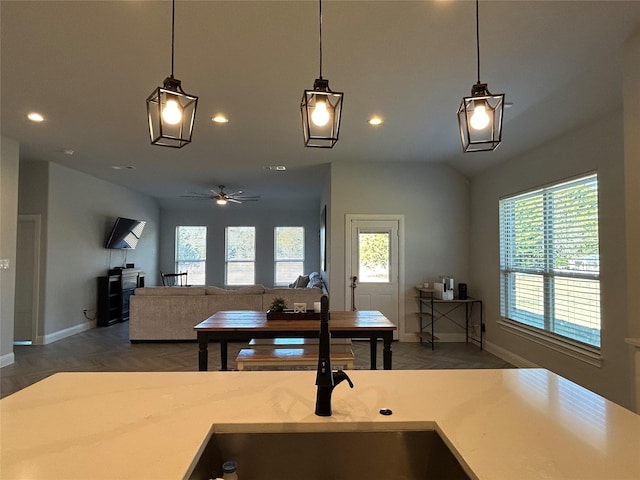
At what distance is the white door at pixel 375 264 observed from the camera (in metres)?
5.56

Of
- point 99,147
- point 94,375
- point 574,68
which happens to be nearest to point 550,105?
point 574,68

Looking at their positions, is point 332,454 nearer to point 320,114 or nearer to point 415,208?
point 320,114

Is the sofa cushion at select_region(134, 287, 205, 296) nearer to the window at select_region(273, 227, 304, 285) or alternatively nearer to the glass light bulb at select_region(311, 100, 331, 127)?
the window at select_region(273, 227, 304, 285)

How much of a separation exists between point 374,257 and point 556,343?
258 cm

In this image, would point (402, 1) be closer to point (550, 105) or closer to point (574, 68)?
point (574, 68)

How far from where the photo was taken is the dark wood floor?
4.22m

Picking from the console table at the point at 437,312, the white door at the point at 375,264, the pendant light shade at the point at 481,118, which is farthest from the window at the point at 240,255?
the pendant light shade at the point at 481,118

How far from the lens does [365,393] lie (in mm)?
1278

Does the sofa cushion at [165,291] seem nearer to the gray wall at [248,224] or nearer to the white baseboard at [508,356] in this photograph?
the white baseboard at [508,356]

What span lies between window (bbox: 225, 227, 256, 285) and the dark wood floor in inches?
168

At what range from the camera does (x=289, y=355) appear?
3221mm

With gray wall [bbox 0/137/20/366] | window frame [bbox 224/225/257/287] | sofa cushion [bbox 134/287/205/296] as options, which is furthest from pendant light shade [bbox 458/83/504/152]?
window frame [bbox 224/225/257/287]

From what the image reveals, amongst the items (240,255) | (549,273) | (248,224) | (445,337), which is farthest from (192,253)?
(549,273)

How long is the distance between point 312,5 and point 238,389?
2.04 meters
